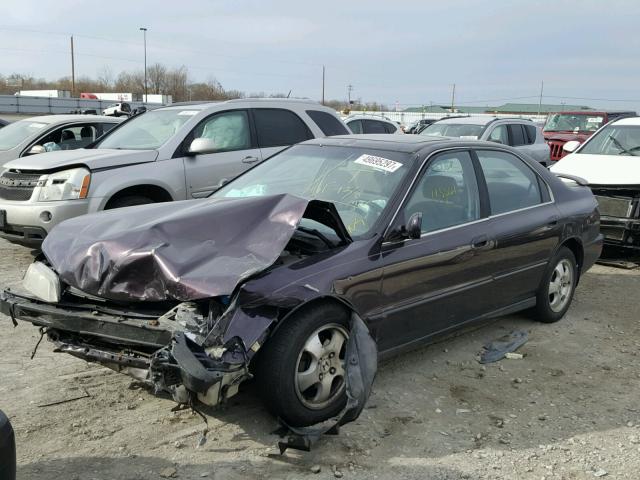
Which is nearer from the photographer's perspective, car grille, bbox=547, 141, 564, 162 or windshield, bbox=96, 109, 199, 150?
windshield, bbox=96, 109, 199, 150

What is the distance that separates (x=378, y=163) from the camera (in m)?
4.25

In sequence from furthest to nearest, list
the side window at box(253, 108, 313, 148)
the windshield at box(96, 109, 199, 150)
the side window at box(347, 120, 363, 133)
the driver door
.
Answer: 1. the side window at box(347, 120, 363, 133)
2. the side window at box(253, 108, 313, 148)
3. the windshield at box(96, 109, 199, 150)
4. the driver door

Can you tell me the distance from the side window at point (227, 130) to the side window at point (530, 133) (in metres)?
8.06

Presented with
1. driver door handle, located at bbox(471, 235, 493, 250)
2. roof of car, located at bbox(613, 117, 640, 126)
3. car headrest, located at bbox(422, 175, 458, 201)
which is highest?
roof of car, located at bbox(613, 117, 640, 126)

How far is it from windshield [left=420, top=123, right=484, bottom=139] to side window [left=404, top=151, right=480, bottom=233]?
8.05 meters

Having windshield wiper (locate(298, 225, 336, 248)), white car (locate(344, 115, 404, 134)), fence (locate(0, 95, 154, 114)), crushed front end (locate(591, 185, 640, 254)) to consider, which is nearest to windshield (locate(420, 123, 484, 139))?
white car (locate(344, 115, 404, 134))

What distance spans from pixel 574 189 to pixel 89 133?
7471mm

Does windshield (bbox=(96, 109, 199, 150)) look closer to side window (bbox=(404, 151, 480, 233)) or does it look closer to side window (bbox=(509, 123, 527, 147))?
side window (bbox=(404, 151, 480, 233))

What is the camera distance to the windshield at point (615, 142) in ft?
28.2

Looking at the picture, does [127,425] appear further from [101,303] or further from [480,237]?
[480,237]

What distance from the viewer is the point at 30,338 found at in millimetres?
4680

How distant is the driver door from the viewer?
6926mm

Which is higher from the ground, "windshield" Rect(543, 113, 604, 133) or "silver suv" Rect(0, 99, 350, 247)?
"windshield" Rect(543, 113, 604, 133)

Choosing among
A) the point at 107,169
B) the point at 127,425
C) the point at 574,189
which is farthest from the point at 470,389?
the point at 107,169
